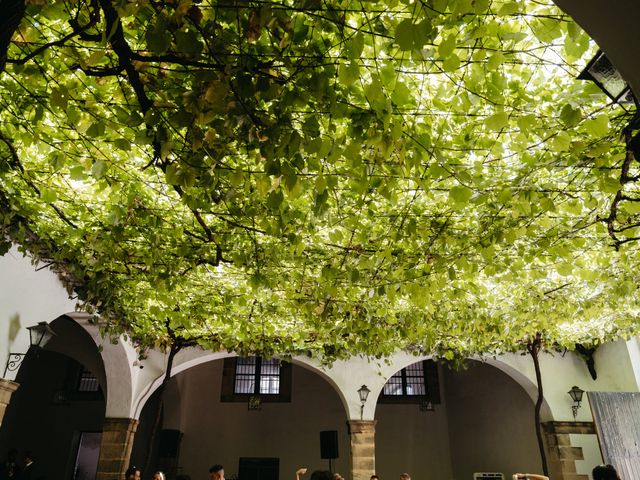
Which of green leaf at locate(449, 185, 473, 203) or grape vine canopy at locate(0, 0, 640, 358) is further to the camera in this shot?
green leaf at locate(449, 185, 473, 203)

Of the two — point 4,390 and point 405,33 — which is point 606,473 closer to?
point 405,33

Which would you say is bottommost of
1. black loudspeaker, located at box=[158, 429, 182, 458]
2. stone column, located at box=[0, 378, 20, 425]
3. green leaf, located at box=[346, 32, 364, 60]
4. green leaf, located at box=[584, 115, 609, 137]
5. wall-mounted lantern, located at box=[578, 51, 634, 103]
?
black loudspeaker, located at box=[158, 429, 182, 458]

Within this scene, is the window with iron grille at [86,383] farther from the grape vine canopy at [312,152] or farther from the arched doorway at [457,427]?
the arched doorway at [457,427]

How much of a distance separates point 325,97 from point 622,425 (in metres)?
8.15

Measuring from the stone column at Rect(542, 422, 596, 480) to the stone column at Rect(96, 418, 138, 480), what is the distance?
7.47m

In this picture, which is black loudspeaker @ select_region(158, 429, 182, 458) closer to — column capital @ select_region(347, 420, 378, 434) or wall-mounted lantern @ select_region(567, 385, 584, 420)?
column capital @ select_region(347, 420, 378, 434)

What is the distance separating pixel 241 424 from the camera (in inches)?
454

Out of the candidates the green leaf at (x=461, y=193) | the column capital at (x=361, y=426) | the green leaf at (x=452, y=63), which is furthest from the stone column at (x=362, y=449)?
the green leaf at (x=452, y=63)

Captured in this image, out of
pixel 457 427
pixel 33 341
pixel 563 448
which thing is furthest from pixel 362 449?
pixel 33 341

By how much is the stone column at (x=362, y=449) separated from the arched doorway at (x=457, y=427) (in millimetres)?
3698

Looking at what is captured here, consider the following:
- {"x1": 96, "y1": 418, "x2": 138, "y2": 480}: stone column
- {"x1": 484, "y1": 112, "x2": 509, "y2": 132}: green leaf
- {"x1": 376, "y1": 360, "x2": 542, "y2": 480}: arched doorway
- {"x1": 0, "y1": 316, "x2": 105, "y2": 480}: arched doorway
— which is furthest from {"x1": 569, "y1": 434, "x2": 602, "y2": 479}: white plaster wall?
{"x1": 0, "y1": 316, "x2": 105, "y2": 480}: arched doorway

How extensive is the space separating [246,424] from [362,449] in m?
4.50

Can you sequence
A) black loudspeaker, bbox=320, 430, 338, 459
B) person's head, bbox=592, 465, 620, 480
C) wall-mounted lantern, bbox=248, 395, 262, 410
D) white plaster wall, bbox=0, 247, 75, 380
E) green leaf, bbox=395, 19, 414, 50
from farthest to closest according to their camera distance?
1. wall-mounted lantern, bbox=248, 395, 262, 410
2. black loudspeaker, bbox=320, 430, 338, 459
3. white plaster wall, bbox=0, 247, 75, 380
4. person's head, bbox=592, 465, 620, 480
5. green leaf, bbox=395, 19, 414, 50

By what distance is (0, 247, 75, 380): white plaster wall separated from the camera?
4.52 m
